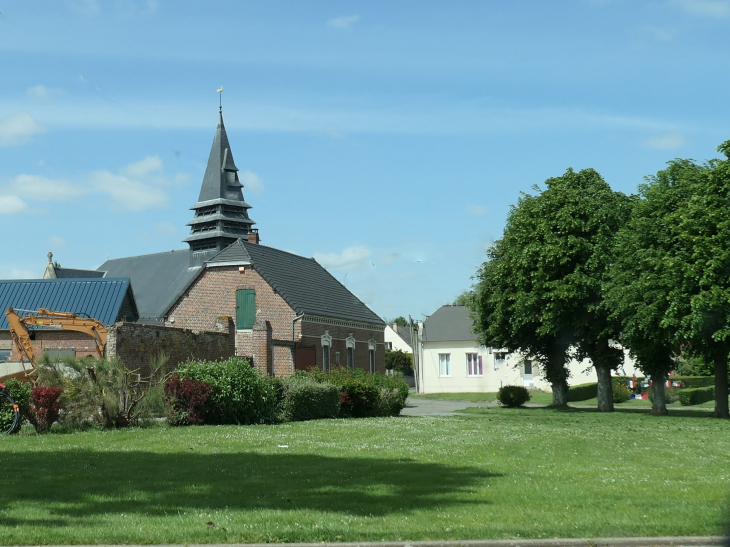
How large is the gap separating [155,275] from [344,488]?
6247cm

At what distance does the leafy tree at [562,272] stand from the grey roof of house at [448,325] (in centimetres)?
2867

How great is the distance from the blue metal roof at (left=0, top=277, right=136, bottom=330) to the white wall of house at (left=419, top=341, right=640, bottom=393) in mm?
32467

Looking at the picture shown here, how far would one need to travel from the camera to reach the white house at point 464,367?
220 ft

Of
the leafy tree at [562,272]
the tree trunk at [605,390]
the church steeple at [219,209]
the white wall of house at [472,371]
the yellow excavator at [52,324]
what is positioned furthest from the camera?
the church steeple at [219,209]

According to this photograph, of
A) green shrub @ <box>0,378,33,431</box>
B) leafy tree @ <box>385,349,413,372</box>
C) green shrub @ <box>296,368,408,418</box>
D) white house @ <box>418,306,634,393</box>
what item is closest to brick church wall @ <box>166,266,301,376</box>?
green shrub @ <box>296,368,408,418</box>

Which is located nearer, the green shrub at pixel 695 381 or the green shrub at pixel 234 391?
the green shrub at pixel 234 391

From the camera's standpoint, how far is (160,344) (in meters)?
30.4

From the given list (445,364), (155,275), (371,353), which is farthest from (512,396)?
(155,275)

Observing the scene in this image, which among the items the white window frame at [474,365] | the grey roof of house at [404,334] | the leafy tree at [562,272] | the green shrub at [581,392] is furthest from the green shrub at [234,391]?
the grey roof of house at [404,334]

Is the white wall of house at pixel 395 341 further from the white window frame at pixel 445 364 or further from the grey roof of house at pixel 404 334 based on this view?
the white window frame at pixel 445 364

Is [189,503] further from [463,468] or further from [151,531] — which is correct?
[463,468]

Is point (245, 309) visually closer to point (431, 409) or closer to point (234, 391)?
point (431, 409)

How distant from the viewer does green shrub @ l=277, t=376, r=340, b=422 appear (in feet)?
79.6

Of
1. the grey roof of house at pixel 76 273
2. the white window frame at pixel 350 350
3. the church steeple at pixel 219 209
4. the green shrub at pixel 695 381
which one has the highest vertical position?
the church steeple at pixel 219 209
